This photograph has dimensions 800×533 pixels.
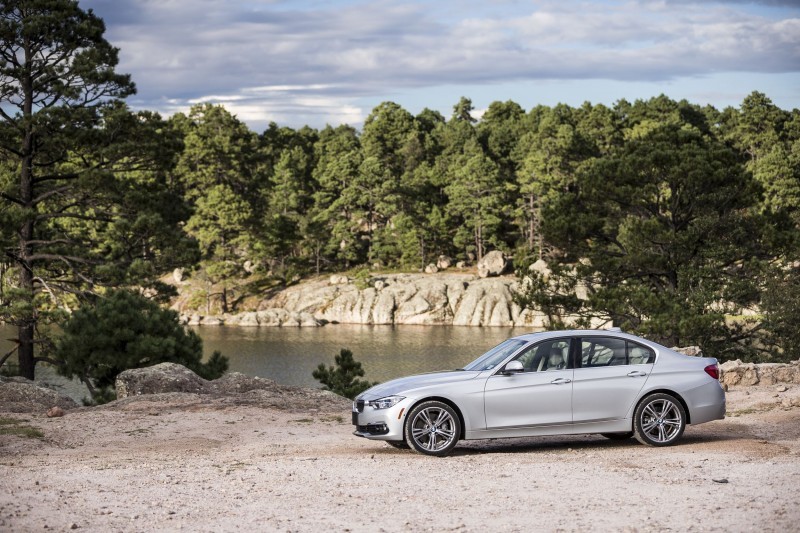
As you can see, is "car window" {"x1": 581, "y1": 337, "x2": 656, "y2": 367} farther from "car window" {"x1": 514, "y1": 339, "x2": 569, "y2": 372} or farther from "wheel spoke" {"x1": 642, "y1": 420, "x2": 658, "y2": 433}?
"wheel spoke" {"x1": 642, "y1": 420, "x2": 658, "y2": 433}

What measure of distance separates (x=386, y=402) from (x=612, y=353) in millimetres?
2775

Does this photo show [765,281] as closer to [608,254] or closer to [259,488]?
[608,254]

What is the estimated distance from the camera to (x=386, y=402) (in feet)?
38.8

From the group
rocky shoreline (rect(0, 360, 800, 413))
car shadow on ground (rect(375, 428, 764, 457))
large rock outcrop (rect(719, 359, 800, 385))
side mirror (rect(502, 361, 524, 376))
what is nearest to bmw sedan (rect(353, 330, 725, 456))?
side mirror (rect(502, 361, 524, 376))

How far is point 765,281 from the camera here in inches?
A: 1299

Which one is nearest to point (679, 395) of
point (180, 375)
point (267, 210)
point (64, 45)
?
point (180, 375)

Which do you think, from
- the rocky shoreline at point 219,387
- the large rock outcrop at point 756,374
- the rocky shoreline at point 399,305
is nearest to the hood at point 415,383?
the rocky shoreline at point 219,387

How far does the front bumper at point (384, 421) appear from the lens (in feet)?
38.3

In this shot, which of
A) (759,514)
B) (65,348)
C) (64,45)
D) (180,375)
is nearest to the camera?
(759,514)

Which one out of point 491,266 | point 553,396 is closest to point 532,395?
point 553,396

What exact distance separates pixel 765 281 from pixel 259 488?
2667 cm

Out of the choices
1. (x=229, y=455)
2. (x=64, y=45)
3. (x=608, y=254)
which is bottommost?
(x=229, y=455)

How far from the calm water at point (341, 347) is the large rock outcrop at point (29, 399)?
65.5 feet

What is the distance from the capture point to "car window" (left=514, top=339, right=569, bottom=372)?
12.0 m
